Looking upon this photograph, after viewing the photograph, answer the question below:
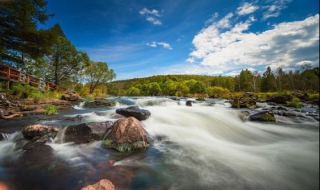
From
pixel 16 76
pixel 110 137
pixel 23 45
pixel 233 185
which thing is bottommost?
pixel 233 185

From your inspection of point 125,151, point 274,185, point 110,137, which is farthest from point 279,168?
point 110,137

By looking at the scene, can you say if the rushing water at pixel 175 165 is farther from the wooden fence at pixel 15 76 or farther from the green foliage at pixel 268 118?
the wooden fence at pixel 15 76

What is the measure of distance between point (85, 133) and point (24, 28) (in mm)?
11538

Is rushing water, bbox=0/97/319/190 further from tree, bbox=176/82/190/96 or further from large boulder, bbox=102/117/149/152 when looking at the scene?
tree, bbox=176/82/190/96

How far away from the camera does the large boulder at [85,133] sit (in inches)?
258

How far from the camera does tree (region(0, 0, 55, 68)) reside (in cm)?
1225

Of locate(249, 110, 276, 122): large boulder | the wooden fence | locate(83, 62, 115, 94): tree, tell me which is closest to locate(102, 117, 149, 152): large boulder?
locate(249, 110, 276, 122): large boulder

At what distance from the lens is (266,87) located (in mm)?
61625

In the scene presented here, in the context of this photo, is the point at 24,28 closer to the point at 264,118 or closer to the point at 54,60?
the point at 264,118

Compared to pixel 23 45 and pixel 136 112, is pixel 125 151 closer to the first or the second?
pixel 136 112

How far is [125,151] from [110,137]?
2.86 feet

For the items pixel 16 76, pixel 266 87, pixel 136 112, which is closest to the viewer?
pixel 136 112

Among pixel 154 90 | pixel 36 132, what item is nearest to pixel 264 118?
pixel 36 132

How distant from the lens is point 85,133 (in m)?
6.72
